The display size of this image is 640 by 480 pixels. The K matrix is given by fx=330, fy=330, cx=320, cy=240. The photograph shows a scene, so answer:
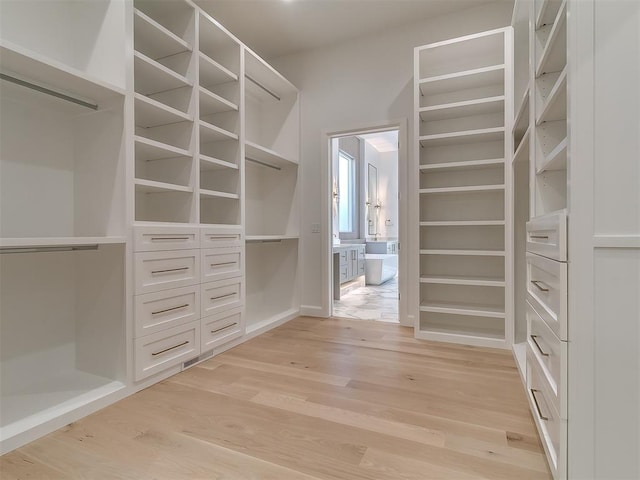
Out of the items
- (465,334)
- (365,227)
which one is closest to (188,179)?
(465,334)

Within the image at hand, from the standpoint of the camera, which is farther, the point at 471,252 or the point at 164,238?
the point at 471,252

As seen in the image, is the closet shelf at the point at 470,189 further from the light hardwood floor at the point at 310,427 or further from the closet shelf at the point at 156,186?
the closet shelf at the point at 156,186

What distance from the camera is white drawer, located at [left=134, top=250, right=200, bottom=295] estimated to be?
1974 mm

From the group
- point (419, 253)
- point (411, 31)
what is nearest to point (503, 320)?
point (419, 253)

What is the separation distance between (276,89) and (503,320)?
3.30 m

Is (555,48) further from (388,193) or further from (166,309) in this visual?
(388,193)

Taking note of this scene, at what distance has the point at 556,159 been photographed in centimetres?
143

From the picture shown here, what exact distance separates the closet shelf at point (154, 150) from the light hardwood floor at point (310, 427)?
59.9 inches

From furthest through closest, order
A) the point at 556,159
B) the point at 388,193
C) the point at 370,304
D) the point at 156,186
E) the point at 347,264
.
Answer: the point at 388,193 < the point at 347,264 < the point at 370,304 < the point at 156,186 < the point at 556,159

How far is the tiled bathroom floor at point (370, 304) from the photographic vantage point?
390 centimetres

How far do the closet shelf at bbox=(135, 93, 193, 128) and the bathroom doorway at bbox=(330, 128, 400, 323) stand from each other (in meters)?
2.15

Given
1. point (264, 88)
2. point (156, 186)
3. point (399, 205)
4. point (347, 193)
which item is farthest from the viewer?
point (347, 193)

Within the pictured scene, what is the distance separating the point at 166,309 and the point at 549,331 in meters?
2.08

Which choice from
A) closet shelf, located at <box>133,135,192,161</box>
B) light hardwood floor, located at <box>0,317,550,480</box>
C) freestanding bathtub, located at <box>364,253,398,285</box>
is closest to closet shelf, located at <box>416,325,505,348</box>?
light hardwood floor, located at <box>0,317,550,480</box>
